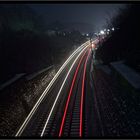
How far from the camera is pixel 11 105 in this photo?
2491 centimetres

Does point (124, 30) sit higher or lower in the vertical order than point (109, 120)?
higher

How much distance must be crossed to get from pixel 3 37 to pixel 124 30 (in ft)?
88.9

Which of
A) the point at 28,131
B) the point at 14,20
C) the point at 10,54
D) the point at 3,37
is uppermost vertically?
the point at 14,20

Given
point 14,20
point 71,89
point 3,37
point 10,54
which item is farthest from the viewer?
point 14,20

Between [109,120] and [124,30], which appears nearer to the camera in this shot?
[109,120]

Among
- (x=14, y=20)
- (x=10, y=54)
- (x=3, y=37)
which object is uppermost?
(x=14, y=20)

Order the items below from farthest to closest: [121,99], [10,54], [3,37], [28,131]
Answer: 1. [3,37]
2. [10,54]
3. [28,131]
4. [121,99]

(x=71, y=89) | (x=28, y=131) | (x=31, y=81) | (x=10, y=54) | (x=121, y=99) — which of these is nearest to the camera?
(x=121, y=99)

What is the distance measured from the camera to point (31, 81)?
3209cm

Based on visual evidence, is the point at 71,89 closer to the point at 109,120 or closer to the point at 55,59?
the point at 109,120

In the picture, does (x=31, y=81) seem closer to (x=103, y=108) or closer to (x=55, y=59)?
(x=103, y=108)

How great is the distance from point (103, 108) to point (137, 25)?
662 inches

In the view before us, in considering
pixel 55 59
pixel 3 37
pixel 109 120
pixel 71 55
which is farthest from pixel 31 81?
pixel 71 55

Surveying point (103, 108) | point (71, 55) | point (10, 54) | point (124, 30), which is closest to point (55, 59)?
point (71, 55)
